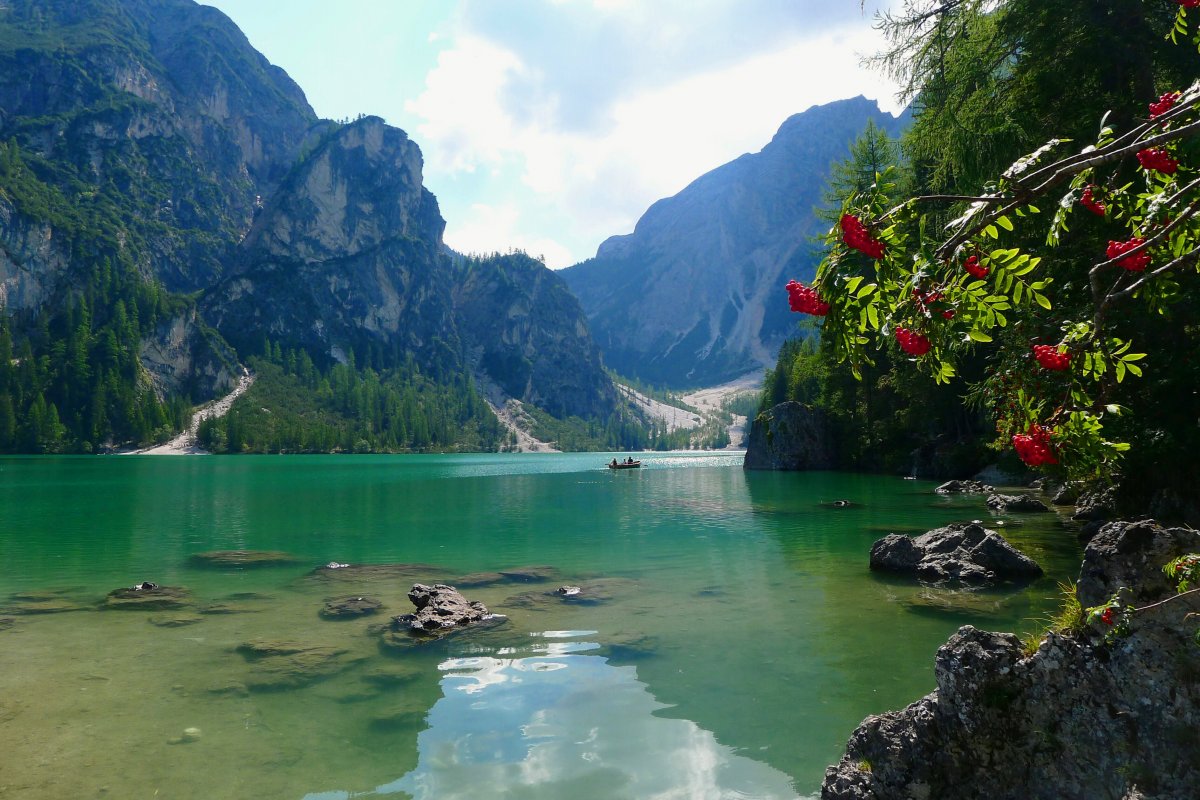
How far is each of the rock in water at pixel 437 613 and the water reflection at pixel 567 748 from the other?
2771 mm

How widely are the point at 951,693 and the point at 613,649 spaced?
25.8 ft

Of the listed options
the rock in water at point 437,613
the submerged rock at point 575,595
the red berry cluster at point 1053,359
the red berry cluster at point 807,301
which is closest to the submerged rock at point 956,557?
the submerged rock at point 575,595

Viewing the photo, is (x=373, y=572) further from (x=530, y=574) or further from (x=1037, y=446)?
(x=1037, y=446)

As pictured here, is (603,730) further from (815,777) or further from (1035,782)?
(1035,782)

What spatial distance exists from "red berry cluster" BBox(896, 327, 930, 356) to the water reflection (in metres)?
5.97

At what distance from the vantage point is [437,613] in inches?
592

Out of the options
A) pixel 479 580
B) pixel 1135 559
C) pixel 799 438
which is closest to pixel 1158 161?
pixel 1135 559

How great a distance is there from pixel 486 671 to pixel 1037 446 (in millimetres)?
10139

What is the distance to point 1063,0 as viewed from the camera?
18031 millimetres

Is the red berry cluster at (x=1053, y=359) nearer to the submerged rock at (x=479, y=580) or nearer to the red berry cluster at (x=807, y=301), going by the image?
the red berry cluster at (x=807, y=301)

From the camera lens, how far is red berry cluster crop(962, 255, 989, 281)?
138 inches

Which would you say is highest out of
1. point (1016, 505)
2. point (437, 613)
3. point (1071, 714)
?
point (1071, 714)

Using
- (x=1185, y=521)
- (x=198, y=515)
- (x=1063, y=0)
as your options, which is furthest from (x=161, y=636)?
(x=198, y=515)

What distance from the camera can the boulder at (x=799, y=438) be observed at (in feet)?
280
